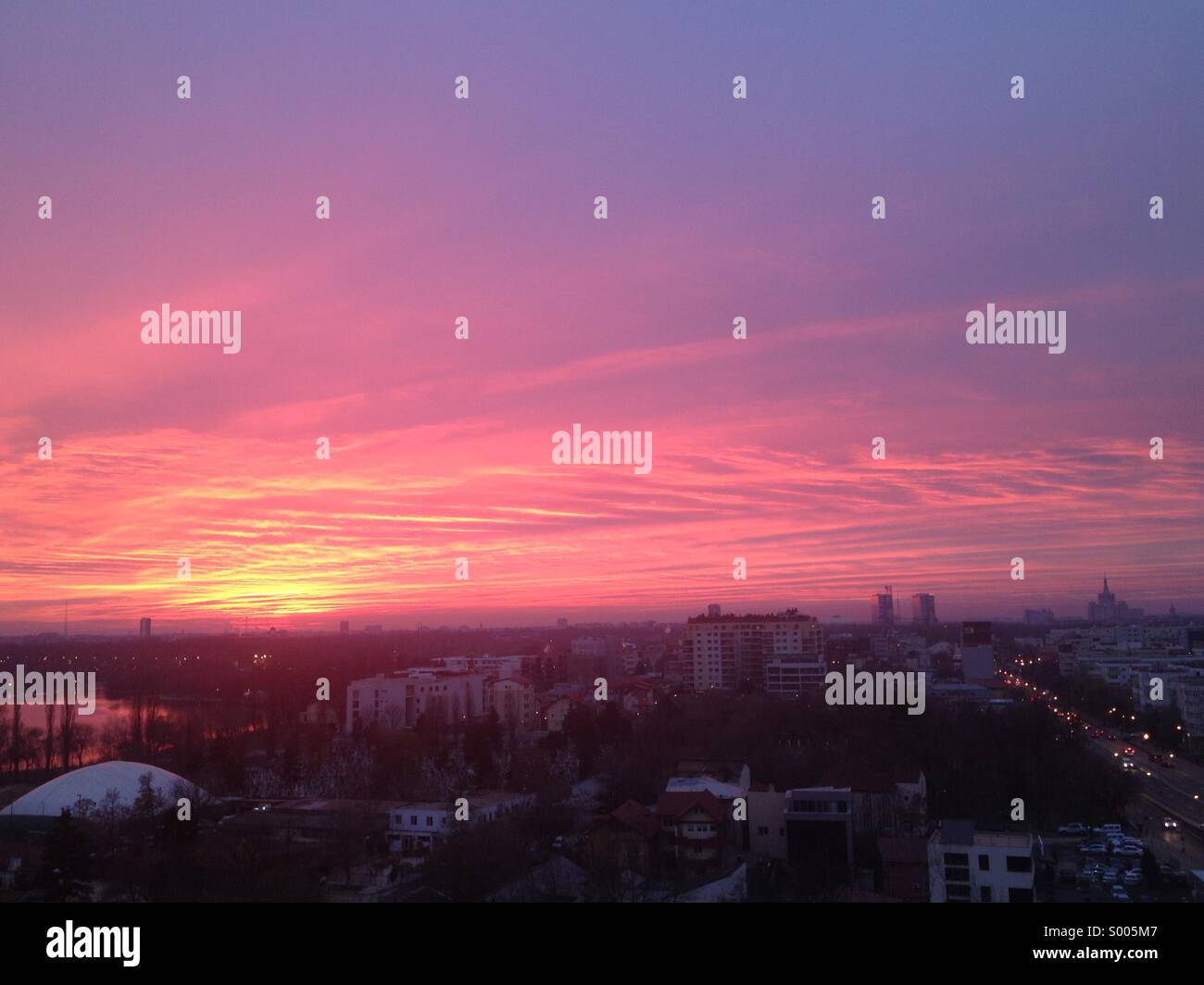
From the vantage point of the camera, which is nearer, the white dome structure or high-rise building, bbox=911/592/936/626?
the white dome structure

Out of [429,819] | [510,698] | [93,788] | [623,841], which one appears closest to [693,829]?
[623,841]

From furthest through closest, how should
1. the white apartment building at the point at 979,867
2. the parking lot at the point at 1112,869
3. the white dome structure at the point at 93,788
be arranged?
the white dome structure at the point at 93,788 < the parking lot at the point at 1112,869 < the white apartment building at the point at 979,867

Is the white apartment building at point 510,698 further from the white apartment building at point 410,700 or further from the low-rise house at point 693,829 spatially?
the low-rise house at point 693,829

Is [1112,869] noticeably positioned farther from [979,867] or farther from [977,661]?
[977,661]

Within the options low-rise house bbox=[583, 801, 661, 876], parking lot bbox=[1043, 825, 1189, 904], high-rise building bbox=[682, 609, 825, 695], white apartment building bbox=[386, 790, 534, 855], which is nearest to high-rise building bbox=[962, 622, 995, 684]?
high-rise building bbox=[682, 609, 825, 695]

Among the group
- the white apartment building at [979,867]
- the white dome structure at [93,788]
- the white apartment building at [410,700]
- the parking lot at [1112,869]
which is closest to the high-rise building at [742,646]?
the white apartment building at [410,700]

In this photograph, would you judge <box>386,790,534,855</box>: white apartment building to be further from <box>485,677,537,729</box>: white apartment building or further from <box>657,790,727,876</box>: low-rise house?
<box>485,677,537,729</box>: white apartment building
